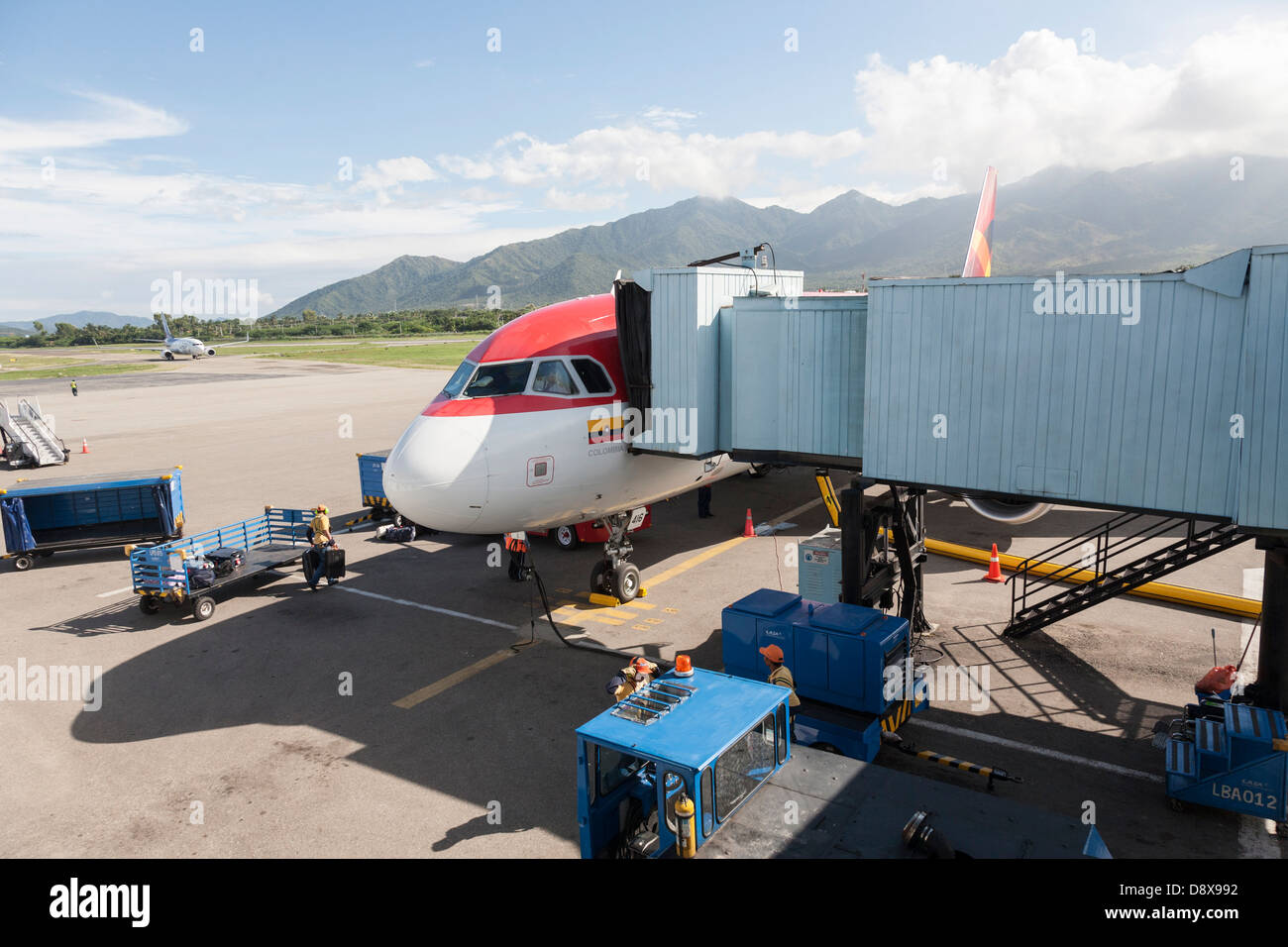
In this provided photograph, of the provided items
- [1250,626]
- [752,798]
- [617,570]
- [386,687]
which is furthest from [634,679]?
[1250,626]

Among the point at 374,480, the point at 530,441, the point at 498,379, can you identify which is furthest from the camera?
the point at 374,480

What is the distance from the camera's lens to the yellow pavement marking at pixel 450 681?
14594 millimetres

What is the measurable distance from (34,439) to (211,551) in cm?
2600

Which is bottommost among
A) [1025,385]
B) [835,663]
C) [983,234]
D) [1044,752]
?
[1044,752]

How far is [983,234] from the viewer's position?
83.5 feet

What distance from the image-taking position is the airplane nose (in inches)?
557

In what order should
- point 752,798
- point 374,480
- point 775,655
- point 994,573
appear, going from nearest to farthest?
point 752,798 < point 775,655 < point 994,573 < point 374,480

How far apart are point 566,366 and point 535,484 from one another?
2.61 m

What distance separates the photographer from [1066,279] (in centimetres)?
1147

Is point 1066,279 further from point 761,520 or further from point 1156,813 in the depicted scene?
point 761,520

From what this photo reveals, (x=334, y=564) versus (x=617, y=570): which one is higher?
(x=617, y=570)

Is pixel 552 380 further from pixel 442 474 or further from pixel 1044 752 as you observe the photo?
pixel 1044 752

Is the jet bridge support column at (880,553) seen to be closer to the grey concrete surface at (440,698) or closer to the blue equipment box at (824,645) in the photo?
the blue equipment box at (824,645)

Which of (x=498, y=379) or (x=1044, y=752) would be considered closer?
(x=1044, y=752)
